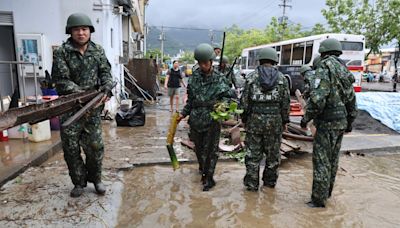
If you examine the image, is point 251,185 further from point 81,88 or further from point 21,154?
point 21,154

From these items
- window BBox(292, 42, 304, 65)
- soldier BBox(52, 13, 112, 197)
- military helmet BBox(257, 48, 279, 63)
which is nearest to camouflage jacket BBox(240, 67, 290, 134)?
military helmet BBox(257, 48, 279, 63)

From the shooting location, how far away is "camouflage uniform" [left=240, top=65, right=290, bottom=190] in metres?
3.96

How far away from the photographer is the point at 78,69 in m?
3.60

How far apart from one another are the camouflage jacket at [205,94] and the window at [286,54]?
16.1 m

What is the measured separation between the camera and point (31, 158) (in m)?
4.66

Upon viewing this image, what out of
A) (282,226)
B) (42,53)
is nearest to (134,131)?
(42,53)

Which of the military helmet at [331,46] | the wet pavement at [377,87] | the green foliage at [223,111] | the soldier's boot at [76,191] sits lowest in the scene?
the wet pavement at [377,87]

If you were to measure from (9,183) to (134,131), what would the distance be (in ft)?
12.0

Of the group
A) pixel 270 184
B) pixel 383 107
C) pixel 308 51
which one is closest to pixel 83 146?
pixel 270 184

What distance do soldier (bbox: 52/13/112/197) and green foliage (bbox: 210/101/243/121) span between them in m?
1.30

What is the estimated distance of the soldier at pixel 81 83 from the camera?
3.51m

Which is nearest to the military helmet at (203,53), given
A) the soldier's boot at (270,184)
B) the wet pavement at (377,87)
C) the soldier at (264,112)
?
the soldier at (264,112)

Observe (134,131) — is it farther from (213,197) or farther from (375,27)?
(375,27)

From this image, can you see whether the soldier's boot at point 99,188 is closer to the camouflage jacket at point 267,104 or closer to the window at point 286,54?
the camouflage jacket at point 267,104
